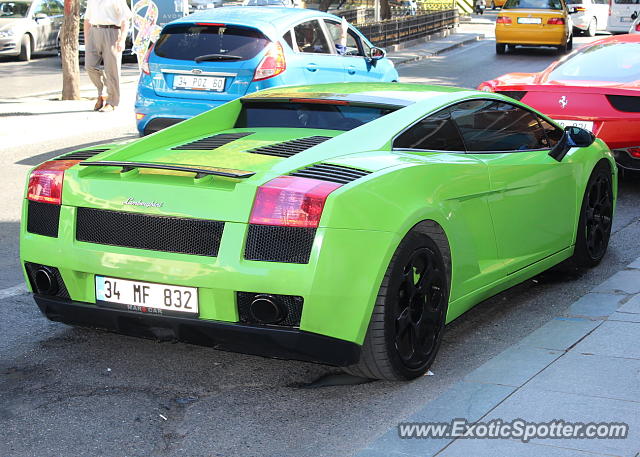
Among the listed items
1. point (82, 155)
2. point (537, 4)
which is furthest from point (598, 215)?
point (537, 4)

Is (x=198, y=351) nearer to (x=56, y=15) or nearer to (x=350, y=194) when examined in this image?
(x=350, y=194)

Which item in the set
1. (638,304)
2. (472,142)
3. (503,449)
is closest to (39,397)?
(503,449)

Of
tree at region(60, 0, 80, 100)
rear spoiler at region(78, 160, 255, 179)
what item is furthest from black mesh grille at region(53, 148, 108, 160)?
tree at region(60, 0, 80, 100)

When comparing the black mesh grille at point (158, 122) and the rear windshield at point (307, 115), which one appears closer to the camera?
the rear windshield at point (307, 115)

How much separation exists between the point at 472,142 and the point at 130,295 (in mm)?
2113

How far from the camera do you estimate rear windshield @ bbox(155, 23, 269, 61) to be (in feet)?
35.1

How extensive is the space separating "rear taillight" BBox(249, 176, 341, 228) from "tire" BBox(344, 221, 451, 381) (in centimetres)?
46

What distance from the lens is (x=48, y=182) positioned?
15.9 ft

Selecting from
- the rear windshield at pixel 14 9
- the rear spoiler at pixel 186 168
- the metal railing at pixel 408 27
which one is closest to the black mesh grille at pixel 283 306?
the rear spoiler at pixel 186 168

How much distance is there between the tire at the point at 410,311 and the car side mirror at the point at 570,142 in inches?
62.8

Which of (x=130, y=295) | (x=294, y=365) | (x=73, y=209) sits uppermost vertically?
(x=73, y=209)

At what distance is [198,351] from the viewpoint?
208 inches

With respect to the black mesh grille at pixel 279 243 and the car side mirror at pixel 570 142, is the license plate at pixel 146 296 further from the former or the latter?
the car side mirror at pixel 570 142

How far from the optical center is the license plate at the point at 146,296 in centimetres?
442
